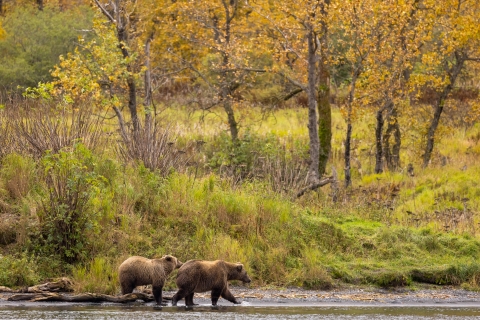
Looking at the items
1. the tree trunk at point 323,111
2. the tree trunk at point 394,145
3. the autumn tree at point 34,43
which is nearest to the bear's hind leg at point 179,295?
the tree trunk at point 323,111

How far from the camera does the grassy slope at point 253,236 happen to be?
1452 cm

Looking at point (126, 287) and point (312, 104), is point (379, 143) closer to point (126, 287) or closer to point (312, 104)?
point (312, 104)

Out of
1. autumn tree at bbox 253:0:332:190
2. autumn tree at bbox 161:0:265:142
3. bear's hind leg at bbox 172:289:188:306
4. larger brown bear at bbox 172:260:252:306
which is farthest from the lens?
autumn tree at bbox 161:0:265:142

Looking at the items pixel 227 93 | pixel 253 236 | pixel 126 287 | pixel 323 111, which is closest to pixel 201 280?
pixel 126 287

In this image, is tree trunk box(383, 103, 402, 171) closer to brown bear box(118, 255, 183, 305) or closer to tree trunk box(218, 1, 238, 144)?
tree trunk box(218, 1, 238, 144)

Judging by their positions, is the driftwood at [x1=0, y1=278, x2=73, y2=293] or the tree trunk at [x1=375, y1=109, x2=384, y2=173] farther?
the tree trunk at [x1=375, y1=109, x2=384, y2=173]

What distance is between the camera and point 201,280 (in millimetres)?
12188

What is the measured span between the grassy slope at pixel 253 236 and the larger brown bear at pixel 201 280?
1.71m

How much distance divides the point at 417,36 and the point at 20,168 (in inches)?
569

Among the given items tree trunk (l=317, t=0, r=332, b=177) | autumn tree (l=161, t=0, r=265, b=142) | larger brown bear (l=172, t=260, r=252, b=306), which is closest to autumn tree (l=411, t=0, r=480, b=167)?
tree trunk (l=317, t=0, r=332, b=177)

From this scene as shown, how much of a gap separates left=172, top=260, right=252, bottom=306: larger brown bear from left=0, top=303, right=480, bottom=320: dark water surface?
185mm

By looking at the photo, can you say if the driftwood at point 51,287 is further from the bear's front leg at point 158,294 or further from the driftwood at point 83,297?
the bear's front leg at point 158,294

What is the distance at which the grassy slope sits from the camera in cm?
1452

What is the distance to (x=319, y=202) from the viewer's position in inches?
762
